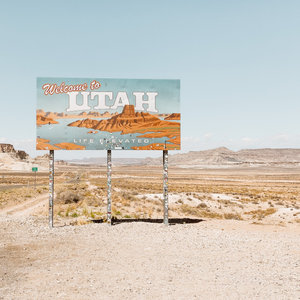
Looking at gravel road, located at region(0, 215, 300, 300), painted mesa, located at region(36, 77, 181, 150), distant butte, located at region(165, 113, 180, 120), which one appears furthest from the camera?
distant butte, located at region(165, 113, 180, 120)

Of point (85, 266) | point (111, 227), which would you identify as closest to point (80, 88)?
point (111, 227)

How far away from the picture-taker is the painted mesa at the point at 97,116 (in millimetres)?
15312

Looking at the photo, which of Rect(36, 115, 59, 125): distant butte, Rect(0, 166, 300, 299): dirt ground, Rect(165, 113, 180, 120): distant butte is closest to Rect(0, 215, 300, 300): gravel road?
Rect(0, 166, 300, 299): dirt ground

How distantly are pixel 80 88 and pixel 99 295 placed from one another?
10.9 meters

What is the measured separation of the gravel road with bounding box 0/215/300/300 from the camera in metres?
7.23

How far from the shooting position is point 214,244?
1195cm

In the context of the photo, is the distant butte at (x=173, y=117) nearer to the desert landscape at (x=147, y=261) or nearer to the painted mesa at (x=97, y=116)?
the painted mesa at (x=97, y=116)

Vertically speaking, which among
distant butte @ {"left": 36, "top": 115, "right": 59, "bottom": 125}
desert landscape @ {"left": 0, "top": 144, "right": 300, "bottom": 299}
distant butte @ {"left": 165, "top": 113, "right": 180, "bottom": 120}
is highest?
distant butte @ {"left": 165, "top": 113, "right": 180, "bottom": 120}

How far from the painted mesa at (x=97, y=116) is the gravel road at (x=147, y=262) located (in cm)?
428

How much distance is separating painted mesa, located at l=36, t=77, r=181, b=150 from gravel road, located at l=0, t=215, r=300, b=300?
4.28 m

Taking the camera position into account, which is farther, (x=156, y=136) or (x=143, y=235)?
(x=156, y=136)

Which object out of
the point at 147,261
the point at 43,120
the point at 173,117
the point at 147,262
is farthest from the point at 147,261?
the point at 43,120

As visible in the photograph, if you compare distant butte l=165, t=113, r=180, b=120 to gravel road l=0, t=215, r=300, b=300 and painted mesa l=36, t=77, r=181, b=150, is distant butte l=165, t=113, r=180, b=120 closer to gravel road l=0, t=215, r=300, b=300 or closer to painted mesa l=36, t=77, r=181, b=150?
painted mesa l=36, t=77, r=181, b=150

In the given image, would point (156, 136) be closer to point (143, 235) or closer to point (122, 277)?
point (143, 235)
